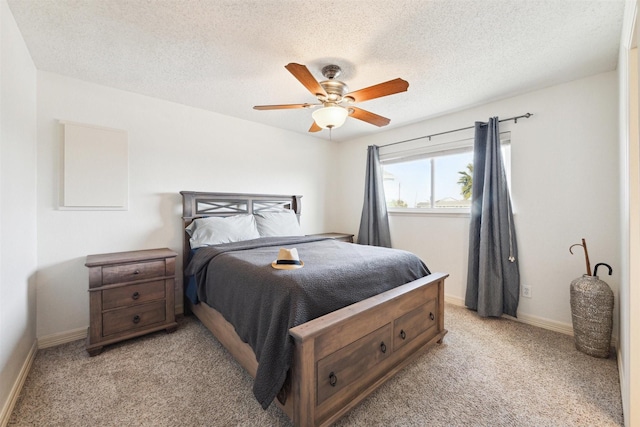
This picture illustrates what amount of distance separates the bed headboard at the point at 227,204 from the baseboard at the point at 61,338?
981 mm

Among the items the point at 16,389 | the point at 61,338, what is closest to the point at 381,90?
the point at 16,389

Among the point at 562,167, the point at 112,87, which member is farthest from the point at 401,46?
the point at 112,87

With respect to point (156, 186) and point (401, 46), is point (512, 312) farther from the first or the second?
point (156, 186)

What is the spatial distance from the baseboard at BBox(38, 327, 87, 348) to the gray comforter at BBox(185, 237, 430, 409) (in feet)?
3.50

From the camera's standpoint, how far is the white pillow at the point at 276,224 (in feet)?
10.5

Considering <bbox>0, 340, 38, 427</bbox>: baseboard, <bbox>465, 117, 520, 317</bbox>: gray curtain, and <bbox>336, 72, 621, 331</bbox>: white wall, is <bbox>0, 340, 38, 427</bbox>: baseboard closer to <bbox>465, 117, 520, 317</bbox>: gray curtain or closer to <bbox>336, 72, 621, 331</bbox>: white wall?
<bbox>465, 117, 520, 317</bbox>: gray curtain

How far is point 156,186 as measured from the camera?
2.77 m

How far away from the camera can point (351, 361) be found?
1508mm

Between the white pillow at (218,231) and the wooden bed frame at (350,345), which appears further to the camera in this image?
the white pillow at (218,231)

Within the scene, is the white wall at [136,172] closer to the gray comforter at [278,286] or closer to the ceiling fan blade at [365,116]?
the gray comforter at [278,286]

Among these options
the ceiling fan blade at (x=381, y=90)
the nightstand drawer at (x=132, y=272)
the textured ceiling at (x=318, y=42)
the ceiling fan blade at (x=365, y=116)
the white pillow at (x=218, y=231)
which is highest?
the textured ceiling at (x=318, y=42)

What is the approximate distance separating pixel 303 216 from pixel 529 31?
3.18 m

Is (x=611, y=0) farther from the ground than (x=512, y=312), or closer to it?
farther from the ground

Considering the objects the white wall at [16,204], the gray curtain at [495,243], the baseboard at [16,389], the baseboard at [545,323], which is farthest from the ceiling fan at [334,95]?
the baseboard at [545,323]
